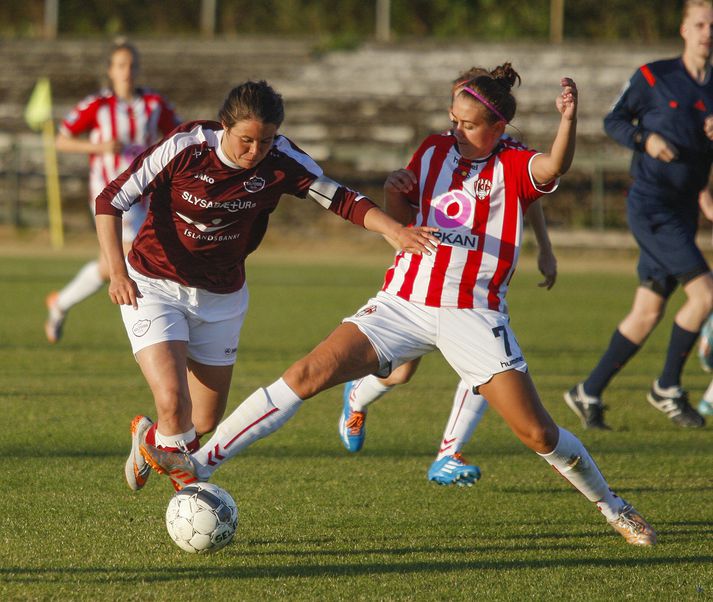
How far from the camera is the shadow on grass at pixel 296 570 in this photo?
3.60 meters

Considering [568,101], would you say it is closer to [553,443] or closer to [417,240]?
[417,240]

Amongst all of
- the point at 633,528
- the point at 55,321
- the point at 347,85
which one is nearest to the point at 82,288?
the point at 55,321

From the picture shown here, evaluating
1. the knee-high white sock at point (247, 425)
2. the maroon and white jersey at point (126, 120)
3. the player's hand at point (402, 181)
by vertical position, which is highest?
the player's hand at point (402, 181)

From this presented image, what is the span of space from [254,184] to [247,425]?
3.16ft

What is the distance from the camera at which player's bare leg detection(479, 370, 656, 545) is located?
4102 millimetres

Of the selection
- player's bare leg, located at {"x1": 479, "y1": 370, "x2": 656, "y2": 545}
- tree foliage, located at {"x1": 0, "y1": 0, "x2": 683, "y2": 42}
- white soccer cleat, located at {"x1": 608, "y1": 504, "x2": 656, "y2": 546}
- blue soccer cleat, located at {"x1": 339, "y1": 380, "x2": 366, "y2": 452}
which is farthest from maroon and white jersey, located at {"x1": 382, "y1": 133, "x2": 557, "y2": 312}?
tree foliage, located at {"x1": 0, "y1": 0, "x2": 683, "y2": 42}

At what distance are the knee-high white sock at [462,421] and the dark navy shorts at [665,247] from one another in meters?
1.92

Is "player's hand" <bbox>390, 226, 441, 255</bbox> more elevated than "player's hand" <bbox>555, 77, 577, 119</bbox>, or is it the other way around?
"player's hand" <bbox>555, 77, 577, 119</bbox>

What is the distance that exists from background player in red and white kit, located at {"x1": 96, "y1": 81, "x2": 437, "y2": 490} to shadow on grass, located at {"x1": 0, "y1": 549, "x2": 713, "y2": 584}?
725mm

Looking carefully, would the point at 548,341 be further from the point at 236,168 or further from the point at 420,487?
the point at 236,168

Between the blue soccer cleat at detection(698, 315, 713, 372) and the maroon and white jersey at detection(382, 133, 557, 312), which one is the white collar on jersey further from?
the blue soccer cleat at detection(698, 315, 713, 372)

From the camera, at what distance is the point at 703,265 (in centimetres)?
638

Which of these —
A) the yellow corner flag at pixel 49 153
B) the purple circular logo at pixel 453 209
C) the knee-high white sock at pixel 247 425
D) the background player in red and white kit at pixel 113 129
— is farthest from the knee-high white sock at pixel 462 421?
the yellow corner flag at pixel 49 153

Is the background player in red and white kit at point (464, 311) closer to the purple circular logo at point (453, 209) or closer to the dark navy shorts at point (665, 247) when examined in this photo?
the purple circular logo at point (453, 209)
